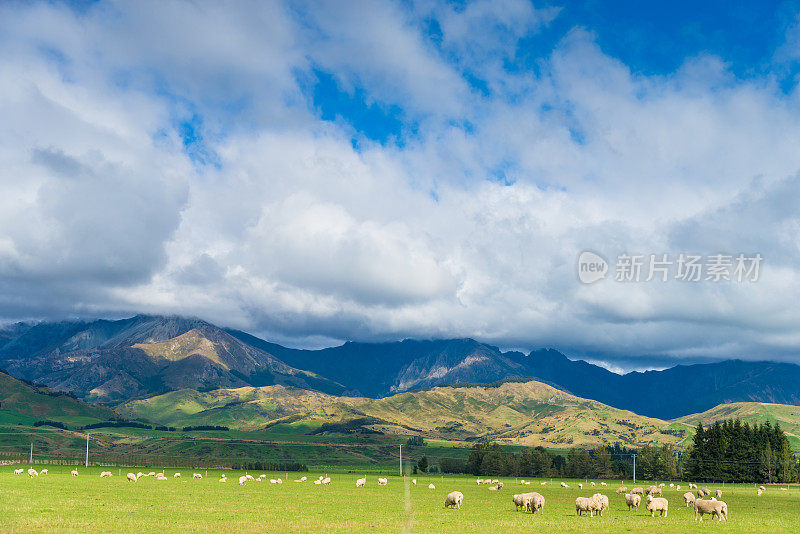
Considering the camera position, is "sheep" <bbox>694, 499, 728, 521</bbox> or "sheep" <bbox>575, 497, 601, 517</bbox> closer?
"sheep" <bbox>694, 499, 728, 521</bbox>

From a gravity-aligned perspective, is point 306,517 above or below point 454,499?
above

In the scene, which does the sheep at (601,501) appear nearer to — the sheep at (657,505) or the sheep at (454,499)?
the sheep at (657,505)

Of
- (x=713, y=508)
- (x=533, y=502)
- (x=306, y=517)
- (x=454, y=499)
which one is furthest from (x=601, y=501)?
(x=306, y=517)

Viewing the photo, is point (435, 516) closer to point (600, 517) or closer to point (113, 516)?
point (600, 517)

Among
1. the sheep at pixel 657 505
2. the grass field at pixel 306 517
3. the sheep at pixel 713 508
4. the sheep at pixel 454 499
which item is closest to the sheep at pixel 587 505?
the grass field at pixel 306 517

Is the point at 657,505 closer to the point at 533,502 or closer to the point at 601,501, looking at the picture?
the point at 601,501

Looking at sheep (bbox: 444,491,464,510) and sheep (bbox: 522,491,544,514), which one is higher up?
sheep (bbox: 522,491,544,514)

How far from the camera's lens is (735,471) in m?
181

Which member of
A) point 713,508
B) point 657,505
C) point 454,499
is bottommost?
point 454,499

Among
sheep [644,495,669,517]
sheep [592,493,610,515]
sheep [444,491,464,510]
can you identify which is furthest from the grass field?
sheep [444,491,464,510]

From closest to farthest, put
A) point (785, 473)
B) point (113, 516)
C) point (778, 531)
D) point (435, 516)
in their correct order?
point (778, 531) → point (113, 516) → point (435, 516) → point (785, 473)

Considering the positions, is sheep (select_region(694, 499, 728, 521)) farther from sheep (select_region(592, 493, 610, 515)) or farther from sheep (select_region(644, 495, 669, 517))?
sheep (select_region(592, 493, 610, 515))

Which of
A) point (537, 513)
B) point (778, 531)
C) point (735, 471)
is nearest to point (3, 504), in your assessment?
point (537, 513)

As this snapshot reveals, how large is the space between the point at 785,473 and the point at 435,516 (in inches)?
A: 6314
